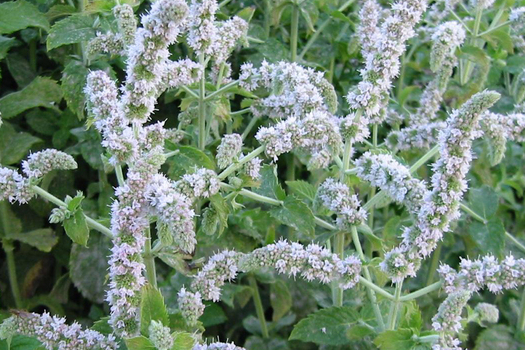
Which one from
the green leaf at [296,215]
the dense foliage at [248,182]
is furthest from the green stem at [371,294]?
the green leaf at [296,215]

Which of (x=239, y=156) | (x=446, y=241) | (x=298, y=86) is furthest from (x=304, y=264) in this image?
(x=446, y=241)

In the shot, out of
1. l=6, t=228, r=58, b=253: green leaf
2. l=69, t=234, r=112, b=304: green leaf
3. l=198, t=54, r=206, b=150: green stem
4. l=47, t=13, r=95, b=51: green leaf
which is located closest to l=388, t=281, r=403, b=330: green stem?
l=198, t=54, r=206, b=150: green stem

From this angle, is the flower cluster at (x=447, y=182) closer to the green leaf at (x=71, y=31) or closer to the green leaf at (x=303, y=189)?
the green leaf at (x=303, y=189)

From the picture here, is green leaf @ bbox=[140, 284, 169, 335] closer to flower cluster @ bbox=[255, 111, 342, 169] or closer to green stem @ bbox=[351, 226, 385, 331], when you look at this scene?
flower cluster @ bbox=[255, 111, 342, 169]

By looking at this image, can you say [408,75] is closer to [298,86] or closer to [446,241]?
[446,241]

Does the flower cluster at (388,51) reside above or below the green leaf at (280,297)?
above
